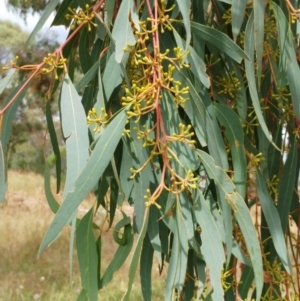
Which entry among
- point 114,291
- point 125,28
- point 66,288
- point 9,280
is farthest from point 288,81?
point 9,280

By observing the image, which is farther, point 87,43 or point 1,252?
point 1,252

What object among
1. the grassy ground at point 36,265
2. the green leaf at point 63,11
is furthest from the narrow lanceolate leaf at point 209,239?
the grassy ground at point 36,265

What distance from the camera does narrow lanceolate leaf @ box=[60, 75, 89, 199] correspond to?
27.7 inches

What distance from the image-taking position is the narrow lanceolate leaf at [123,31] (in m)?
0.70

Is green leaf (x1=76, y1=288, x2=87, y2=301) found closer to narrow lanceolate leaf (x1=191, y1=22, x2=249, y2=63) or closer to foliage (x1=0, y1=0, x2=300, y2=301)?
foliage (x1=0, y1=0, x2=300, y2=301)

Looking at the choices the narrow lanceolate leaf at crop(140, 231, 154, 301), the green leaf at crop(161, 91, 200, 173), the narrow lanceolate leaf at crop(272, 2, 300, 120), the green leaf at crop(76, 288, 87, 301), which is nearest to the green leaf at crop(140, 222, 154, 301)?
the narrow lanceolate leaf at crop(140, 231, 154, 301)

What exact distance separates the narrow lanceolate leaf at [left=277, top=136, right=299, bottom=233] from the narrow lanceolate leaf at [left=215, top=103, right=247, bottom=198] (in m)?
0.15

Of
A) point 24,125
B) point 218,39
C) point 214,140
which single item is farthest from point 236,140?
point 24,125

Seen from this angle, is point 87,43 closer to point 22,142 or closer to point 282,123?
point 282,123

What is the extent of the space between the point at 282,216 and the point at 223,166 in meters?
0.21

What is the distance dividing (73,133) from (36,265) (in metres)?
2.89

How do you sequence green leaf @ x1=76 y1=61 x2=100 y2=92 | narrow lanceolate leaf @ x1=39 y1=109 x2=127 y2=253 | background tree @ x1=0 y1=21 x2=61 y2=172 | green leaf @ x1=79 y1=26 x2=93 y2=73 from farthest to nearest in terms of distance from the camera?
background tree @ x1=0 y1=21 x2=61 y2=172 → green leaf @ x1=79 y1=26 x2=93 y2=73 → green leaf @ x1=76 y1=61 x2=100 y2=92 → narrow lanceolate leaf @ x1=39 y1=109 x2=127 y2=253

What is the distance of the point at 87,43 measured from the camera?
1.00 metres

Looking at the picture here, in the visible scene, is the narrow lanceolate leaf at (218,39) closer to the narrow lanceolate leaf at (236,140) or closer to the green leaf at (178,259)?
the narrow lanceolate leaf at (236,140)
